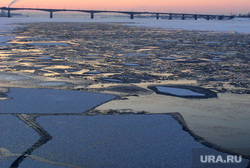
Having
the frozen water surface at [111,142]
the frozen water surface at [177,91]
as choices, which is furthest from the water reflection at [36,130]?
the frozen water surface at [177,91]

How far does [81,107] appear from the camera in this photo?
16.7 feet

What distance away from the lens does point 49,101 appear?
5.42 meters

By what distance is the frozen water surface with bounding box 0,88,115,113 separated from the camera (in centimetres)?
492

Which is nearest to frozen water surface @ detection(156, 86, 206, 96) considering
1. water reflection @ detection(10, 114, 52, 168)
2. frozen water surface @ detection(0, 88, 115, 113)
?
frozen water surface @ detection(0, 88, 115, 113)

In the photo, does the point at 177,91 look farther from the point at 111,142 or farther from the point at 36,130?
the point at 36,130

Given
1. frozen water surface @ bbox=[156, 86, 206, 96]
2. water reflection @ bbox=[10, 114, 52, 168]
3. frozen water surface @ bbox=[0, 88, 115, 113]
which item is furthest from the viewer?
frozen water surface @ bbox=[156, 86, 206, 96]

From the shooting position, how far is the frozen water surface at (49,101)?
4922 mm

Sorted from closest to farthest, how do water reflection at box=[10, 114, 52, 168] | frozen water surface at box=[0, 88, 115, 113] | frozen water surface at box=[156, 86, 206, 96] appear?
water reflection at box=[10, 114, 52, 168]
frozen water surface at box=[0, 88, 115, 113]
frozen water surface at box=[156, 86, 206, 96]

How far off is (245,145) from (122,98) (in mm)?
2446

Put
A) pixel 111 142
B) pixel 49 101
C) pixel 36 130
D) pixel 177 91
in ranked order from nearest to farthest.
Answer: pixel 111 142, pixel 36 130, pixel 49 101, pixel 177 91

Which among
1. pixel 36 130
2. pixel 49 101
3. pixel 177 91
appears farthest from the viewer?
pixel 177 91

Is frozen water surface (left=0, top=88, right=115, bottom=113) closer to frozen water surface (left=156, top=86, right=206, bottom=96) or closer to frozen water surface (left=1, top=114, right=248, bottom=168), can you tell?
frozen water surface (left=1, top=114, right=248, bottom=168)

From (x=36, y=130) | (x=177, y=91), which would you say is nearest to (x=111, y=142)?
(x=36, y=130)

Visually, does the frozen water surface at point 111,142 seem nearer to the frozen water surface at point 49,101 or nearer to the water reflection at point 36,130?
the water reflection at point 36,130
